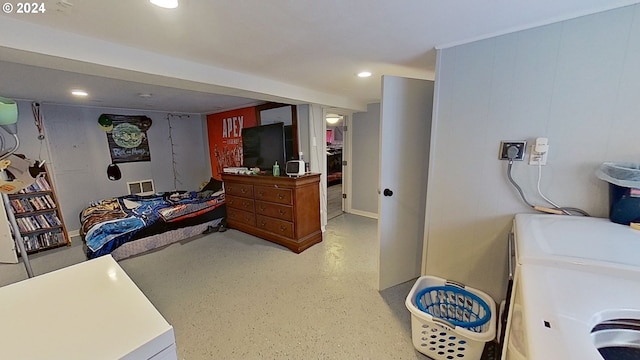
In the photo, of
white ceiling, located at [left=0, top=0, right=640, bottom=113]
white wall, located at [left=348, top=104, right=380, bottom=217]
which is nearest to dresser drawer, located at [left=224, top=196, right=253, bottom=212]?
white ceiling, located at [left=0, top=0, right=640, bottom=113]

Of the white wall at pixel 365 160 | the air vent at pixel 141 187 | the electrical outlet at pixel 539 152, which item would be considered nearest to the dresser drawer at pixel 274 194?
the white wall at pixel 365 160

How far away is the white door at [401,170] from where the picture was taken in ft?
6.50

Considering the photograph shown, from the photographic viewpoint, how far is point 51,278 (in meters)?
0.93

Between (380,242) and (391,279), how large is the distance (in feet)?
1.38

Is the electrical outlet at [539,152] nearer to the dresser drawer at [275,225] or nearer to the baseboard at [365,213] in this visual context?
the dresser drawer at [275,225]

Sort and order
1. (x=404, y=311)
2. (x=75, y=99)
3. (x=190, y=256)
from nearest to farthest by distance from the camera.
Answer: (x=404, y=311), (x=190, y=256), (x=75, y=99)

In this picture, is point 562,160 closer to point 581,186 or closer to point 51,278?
point 581,186

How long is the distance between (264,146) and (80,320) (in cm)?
295

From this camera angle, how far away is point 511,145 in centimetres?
150

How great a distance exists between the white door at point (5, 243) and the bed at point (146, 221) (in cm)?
57

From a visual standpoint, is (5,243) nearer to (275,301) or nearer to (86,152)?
(86,152)

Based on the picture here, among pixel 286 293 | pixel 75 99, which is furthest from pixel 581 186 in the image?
pixel 75 99

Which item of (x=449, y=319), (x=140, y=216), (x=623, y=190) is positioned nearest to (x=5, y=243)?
(x=140, y=216)

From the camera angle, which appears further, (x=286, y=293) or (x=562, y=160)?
(x=286, y=293)
